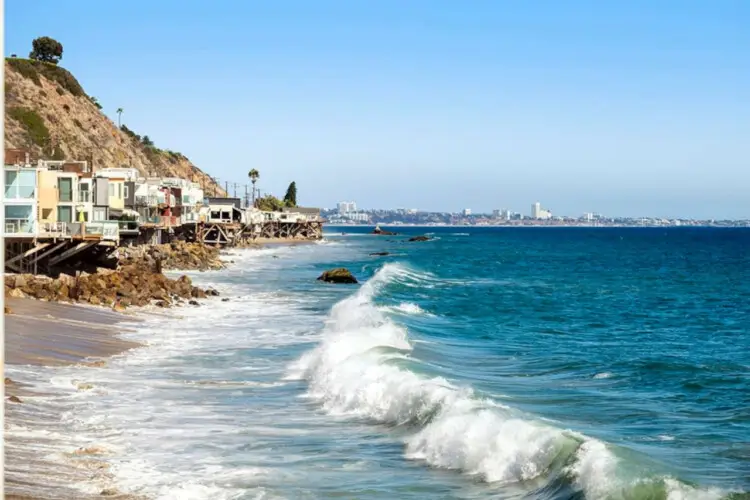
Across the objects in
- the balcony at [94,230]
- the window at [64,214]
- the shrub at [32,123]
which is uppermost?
the shrub at [32,123]

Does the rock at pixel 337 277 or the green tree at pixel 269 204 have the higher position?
the green tree at pixel 269 204

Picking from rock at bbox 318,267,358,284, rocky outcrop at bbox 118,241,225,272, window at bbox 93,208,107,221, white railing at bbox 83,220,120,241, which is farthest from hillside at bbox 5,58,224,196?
white railing at bbox 83,220,120,241

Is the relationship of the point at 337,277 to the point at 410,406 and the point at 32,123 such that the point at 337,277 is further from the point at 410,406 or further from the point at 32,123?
the point at 32,123

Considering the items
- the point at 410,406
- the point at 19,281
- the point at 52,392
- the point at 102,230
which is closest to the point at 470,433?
the point at 410,406

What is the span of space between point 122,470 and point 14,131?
3599 inches

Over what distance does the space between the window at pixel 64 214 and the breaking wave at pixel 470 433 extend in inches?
1121

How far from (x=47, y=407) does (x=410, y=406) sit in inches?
261

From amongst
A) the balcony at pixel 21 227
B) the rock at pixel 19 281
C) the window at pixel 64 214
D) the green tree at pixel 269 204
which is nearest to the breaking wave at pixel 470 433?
the rock at pixel 19 281

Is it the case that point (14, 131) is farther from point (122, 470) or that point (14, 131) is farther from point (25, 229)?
point (122, 470)

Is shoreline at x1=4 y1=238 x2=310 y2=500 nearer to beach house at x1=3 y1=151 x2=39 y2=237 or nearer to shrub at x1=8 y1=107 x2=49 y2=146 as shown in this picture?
beach house at x1=3 y1=151 x2=39 y2=237

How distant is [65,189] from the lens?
49.8 meters

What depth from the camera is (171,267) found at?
A: 6819 cm

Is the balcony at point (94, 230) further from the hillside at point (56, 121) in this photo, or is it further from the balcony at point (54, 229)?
the hillside at point (56, 121)

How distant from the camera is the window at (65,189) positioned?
49500 mm
